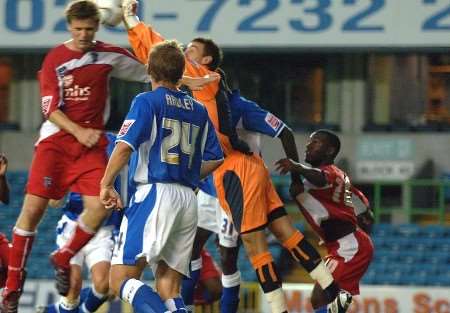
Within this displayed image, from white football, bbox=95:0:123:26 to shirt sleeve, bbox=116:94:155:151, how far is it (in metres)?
1.86

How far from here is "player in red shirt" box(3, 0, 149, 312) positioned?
9891 mm

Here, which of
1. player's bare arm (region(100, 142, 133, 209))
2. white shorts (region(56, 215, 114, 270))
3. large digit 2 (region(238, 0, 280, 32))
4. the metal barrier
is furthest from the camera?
the metal barrier

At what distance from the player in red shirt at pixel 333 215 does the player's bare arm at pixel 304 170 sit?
95mm

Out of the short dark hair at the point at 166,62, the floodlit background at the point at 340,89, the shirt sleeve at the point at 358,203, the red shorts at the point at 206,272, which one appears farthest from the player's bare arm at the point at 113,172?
the floodlit background at the point at 340,89

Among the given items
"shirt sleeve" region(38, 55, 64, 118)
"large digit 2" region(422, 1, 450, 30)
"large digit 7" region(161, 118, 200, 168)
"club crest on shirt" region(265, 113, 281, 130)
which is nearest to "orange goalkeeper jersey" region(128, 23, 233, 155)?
"club crest on shirt" region(265, 113, 281, 130)

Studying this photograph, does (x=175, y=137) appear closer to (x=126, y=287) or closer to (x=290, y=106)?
(x=126, y=287)

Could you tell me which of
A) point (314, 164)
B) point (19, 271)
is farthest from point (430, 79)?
point (19, 271)

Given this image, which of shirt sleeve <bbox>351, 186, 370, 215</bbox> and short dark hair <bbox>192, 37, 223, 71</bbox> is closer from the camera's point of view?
short dark hair <bbox>192, 37, 223, 71</bbox>

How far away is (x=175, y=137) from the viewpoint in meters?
8.60

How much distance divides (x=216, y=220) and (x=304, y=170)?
1129mm

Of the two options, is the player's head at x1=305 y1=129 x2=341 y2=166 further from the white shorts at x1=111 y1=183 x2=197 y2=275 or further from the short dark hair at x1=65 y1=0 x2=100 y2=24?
the white shorts at x1=111 y1=183 x2=197 y2=275

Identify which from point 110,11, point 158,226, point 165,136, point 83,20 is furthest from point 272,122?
point 158,226

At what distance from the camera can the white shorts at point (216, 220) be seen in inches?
420

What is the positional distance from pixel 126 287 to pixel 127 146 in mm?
837
